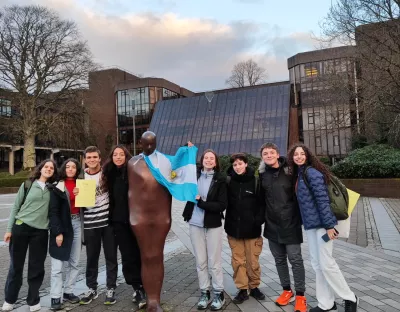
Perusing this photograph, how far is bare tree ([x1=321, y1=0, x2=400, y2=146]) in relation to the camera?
14523mm

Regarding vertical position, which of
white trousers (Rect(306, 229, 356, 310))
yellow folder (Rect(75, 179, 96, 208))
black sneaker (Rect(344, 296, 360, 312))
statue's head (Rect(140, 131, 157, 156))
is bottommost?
black sneaker (Rect(344, 296, 360, 312))

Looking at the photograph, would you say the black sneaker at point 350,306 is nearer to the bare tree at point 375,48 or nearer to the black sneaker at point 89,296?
the black sneaker at point 89,296

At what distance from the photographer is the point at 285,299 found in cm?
418

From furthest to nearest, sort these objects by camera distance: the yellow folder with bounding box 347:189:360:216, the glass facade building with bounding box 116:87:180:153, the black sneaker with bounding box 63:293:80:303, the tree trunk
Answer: the glass facade building with bounding box 116:87:180:153, the tree trunk, the black sneaker with bounding box 63:293:80:303, the yellow folder with bounding box 347:189:360:216

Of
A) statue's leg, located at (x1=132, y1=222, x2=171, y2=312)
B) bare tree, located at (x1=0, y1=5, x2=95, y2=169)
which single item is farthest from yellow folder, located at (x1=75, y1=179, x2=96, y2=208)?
bare tree, located at (x1=0, y1=5, x2=95, y2=169)

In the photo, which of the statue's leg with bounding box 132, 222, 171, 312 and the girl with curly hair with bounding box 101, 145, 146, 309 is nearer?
the statue's leg with bounding box 132, 222, 171, 312

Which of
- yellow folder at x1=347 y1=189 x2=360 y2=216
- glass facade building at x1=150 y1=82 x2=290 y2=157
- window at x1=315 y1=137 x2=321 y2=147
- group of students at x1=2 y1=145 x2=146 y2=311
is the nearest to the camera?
yellow folder at x1=347 y1=189 x2=360 y2=216

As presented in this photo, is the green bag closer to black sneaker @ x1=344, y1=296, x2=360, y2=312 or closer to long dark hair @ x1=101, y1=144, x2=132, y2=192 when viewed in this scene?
black sneaker @ x1=344, y1=296, x2=360, y2=312

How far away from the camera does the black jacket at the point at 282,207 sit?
13.3 ft

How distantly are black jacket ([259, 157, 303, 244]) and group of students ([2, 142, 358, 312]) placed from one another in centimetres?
1

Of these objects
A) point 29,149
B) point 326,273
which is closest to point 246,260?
point 326,273

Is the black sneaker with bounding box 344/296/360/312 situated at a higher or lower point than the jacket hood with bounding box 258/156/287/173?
lower

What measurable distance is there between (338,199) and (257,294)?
1.58m

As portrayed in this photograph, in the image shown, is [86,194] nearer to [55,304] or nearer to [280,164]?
[55,304]
